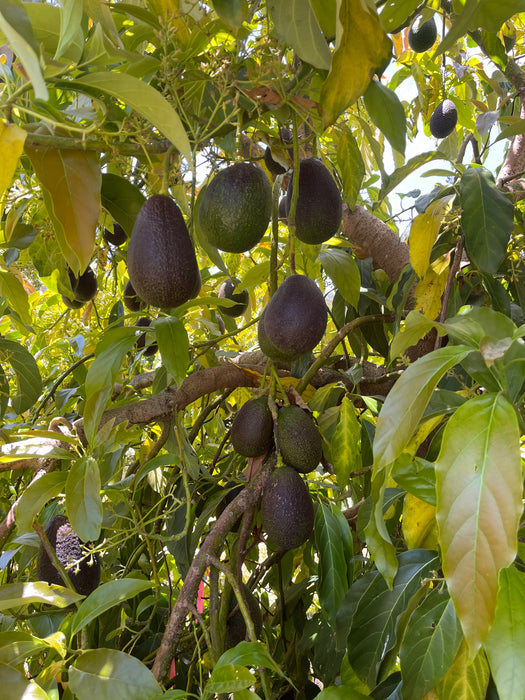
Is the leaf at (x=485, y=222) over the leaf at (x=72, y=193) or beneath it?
beneath

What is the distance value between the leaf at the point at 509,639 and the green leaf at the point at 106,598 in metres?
0.31

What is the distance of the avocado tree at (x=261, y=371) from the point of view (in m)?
0.46

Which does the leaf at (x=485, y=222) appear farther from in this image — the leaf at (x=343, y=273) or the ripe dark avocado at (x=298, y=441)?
the ripe dark avocado at (x=298, y=441)

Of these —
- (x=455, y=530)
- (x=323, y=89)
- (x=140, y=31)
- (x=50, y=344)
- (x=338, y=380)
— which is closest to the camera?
(x=455, y=530)

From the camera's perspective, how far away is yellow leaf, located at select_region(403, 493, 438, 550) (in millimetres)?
646

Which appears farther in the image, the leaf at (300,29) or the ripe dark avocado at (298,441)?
the ripe dark avocado at (298,441)

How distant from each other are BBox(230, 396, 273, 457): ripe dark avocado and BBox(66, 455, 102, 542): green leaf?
8.2 inches

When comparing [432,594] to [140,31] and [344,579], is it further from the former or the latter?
[140,31]

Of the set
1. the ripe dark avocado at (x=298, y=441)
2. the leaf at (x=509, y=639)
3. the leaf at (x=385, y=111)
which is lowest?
the leaf at (x=509, y=639)

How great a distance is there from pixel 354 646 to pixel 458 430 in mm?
321

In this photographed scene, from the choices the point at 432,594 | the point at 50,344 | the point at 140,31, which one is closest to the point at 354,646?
the point at 432,594

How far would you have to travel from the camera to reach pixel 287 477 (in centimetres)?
75

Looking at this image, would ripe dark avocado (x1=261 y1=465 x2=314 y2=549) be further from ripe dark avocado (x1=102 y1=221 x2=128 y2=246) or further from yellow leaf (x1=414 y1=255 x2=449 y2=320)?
ripe dark avocado (x1=102 y1=221 x2=128 y2=246)

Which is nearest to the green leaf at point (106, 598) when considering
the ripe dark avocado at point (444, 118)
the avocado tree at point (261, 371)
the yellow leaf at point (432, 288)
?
the avocado tree at point (261, 371)
